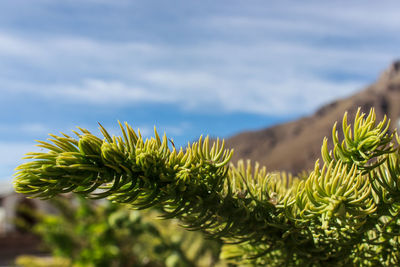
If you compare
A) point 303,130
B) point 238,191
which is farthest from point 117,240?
point 303,130

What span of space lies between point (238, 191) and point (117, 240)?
2.38 metres

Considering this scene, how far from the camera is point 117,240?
8.73 feet

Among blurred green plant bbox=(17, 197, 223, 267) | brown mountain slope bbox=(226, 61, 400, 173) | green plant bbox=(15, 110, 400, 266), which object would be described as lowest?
green plant bbox=(15, 110, 400, 266)

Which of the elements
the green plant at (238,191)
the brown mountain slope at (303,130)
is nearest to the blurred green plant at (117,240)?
the green plant at (238,191)

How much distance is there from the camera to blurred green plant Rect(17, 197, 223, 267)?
1582 mm

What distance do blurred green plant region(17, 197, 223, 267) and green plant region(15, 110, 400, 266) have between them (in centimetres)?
83

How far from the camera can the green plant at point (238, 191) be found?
1.19ft

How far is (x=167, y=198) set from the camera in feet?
1.27

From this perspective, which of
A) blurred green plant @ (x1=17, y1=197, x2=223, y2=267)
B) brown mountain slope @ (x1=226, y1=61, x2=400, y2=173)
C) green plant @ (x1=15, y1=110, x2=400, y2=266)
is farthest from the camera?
brown mountain slope @ (x1=226, y1=61, x2=400, y2=173)

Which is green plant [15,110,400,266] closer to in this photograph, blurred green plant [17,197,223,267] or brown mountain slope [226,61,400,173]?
blurred green plant [17,197,223,267]

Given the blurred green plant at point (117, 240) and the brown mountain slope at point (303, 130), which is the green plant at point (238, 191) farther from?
the brown mountain slope at point (303, 130)

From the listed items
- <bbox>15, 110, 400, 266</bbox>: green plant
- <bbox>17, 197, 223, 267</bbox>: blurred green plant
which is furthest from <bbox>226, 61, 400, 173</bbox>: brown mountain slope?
<bbox>15, 110, 400, 266</bbox>: green plant

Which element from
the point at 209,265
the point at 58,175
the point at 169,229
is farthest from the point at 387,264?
the point at 169,229

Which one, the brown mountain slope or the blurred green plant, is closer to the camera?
the blurred green plant
